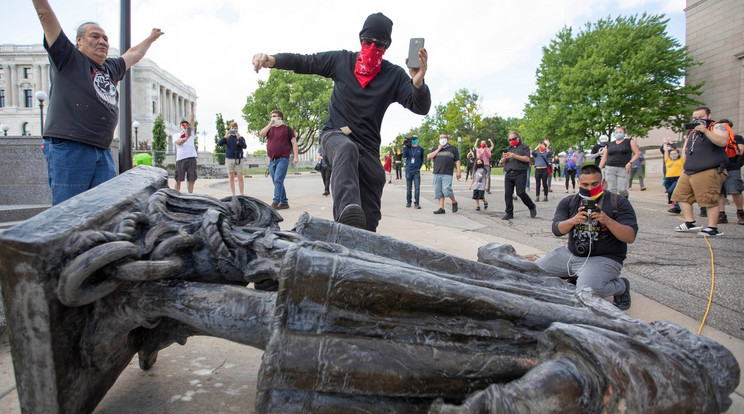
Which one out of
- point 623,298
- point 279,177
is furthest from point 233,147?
point 623,298

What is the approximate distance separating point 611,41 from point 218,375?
3269 cm

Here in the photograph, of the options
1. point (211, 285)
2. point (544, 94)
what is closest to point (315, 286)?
point (211, 285)

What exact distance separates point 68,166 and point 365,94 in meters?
2.14

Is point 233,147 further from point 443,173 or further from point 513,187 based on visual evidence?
point 513,187

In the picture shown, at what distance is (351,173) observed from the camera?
2.90 meters

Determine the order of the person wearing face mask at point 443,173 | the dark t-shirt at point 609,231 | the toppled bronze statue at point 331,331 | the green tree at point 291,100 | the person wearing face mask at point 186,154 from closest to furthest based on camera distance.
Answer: the toppled bronze statue at point 331,331 < the dark t-shirt at point 609,231 < the person wearing face mask at point 443,173 < the person wearing face mask at point 186,154 < the green tree at point 291,100

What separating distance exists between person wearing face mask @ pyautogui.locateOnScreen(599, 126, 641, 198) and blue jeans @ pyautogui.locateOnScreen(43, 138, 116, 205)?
8902mm

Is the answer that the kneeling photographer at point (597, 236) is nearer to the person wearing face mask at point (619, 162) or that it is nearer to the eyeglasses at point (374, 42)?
the eyeglasses at point (374, 42)

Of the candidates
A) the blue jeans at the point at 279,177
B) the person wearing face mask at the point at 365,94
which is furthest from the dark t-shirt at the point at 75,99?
the blue jeans at the point at 279,177

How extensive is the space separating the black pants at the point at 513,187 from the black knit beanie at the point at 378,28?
17.8 ft

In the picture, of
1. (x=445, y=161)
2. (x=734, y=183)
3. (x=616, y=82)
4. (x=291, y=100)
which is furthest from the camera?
(x=291, y=100)

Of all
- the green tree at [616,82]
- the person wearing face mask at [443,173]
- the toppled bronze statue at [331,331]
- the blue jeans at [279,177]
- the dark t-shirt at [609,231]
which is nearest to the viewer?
the toppled bronze statue at [331,331]

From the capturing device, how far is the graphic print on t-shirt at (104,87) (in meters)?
2.99

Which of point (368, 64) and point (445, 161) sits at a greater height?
point (368, 64)
